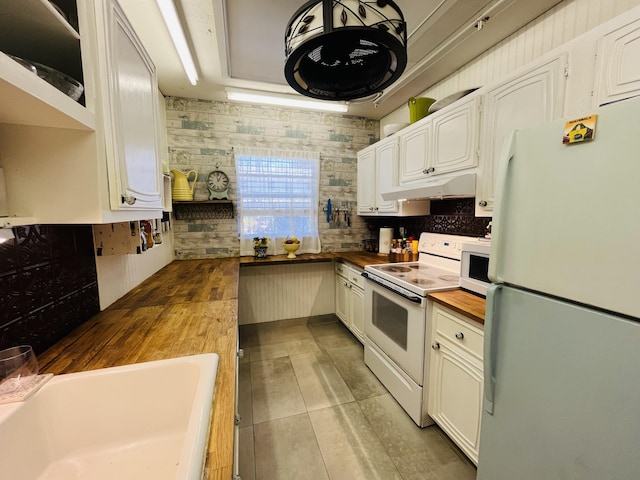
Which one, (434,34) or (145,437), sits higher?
(434,34)

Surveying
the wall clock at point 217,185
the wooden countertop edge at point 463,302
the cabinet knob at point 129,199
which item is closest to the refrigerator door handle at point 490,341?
the wooden countertop edge at point 463,302

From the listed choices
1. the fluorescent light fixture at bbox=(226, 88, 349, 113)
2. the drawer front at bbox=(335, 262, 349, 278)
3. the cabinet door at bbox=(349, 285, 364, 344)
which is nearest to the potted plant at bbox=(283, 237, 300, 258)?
the drawer front at bbox=(335, 262, 349, 278)

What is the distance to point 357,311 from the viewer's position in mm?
2715

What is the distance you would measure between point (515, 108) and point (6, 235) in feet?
7.76

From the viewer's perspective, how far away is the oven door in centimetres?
168

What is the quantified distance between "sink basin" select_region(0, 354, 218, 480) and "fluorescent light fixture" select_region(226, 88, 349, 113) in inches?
98.9

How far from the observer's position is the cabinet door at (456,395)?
1.35 meters

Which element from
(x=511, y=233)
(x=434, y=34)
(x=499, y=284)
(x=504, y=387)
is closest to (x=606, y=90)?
(x=511, y=233)

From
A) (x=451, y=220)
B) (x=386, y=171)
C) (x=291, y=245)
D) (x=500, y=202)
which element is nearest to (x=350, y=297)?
(x=291, y=245)

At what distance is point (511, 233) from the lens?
999 mm

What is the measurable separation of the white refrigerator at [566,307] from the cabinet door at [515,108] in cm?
61

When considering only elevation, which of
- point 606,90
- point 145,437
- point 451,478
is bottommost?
point 451,478

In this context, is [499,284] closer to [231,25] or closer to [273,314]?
[231,25]

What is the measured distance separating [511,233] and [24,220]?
168cm
